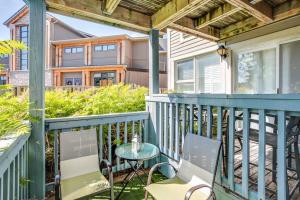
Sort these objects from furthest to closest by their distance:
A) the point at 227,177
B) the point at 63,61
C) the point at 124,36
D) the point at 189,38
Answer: the point at 63,61 < the point at 124,36 < the point at 189,38 < the point at 227,177

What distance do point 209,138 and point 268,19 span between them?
9.91ft

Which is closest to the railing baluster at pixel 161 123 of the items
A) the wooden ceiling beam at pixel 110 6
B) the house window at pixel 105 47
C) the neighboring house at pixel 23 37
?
the wooden ceiling beam at pixel 110 6

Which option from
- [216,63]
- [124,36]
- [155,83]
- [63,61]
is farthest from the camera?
[63,61]

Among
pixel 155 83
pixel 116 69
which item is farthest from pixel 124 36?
pixel 155 83

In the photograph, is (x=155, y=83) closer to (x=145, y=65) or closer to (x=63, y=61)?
(x=145, y=65)

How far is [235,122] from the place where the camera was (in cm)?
229

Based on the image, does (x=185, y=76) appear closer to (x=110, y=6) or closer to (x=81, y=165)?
(x=110, y=6)

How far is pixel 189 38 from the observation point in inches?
272

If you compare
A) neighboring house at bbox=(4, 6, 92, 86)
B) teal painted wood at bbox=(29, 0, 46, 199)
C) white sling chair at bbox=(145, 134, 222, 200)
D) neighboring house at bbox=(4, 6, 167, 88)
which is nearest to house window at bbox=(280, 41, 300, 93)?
white sling chair at bbox=(145, 134, 222, 200)

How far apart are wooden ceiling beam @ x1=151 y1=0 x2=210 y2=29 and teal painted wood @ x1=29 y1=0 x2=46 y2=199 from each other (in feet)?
6.09

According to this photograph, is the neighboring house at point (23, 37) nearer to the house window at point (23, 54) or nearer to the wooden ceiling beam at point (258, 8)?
the house window at point (23, 54)

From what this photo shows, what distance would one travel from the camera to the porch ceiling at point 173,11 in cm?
292

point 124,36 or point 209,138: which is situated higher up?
point 124,36

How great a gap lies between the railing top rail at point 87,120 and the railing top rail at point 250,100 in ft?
3.30
